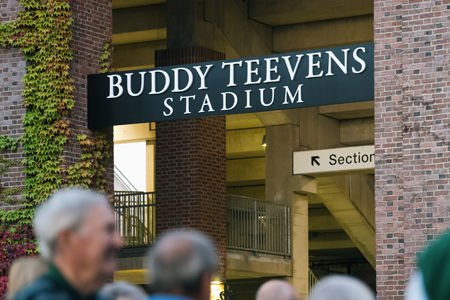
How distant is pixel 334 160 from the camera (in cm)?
1738

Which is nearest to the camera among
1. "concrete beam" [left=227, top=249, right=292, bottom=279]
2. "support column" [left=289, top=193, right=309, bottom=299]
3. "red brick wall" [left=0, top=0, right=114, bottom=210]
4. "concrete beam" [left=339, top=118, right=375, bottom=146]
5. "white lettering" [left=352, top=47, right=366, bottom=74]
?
"white lettering" [left=352, top=47, right=366, bottom=74]

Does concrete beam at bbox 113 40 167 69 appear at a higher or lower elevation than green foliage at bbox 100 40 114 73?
higher

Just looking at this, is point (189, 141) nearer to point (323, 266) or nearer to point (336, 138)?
point (336, 138)

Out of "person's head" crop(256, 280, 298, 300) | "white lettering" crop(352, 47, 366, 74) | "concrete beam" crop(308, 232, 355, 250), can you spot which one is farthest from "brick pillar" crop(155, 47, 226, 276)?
"concrete beam" crop(308, 232, 355, 250)

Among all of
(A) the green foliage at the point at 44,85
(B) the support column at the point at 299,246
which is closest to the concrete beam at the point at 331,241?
(B) the support column at the point at 299,246

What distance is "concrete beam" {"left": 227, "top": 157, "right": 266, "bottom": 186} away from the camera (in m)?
26.5

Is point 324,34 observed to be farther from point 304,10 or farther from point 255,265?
point 255,265

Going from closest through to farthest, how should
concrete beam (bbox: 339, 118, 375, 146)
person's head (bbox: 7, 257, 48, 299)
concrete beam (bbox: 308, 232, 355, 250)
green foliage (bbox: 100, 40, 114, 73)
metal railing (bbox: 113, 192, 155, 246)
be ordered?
person's head (bbox: 7, 257, 48, 299) → green foliage (bbox: 100, 40, 114, 73) → metal railing (bbox: 113, 192, 155, 246) → concrete beam (bbox: 339, 118, 375, 146) → concrete beam (bbox: 308, 232, 355, 250)

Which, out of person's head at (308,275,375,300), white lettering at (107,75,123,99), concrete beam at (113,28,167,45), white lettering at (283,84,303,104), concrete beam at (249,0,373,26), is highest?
concrete beam at (249,0,373,26)

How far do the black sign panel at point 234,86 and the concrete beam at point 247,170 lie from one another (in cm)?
1386

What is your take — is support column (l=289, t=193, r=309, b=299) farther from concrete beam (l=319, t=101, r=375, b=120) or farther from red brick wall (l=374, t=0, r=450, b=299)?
red brick wall (l=374, t=0, r=450, b=299)

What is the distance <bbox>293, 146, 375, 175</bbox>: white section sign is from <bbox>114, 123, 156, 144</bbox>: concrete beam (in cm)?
719

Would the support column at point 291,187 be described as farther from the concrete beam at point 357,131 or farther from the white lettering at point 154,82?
the white lettering at point 154,82

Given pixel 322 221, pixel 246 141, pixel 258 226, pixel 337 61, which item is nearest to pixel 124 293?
pixel 337 61
